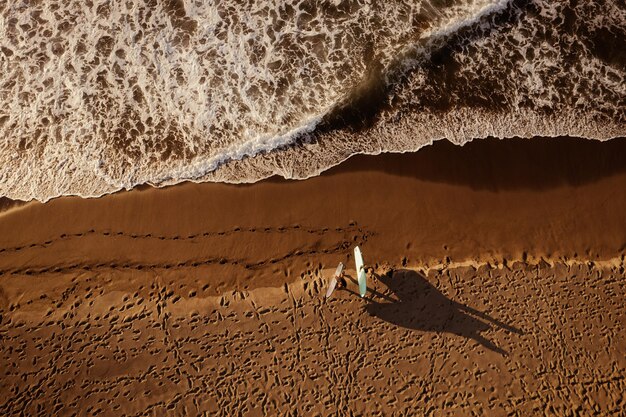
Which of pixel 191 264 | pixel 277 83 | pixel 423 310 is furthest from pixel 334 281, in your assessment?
pixel 277 83

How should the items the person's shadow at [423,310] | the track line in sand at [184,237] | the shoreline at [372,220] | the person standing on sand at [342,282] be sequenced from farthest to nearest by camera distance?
1. the track line in sand at [184,237]
2. the shoreline at [372,220]
3. the person standing on sand at [342,282]
4. the person's shadow at [423,310]

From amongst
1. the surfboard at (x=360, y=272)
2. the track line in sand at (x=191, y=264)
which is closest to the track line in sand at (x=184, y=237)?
the track line in sand at (x=191, y=264)

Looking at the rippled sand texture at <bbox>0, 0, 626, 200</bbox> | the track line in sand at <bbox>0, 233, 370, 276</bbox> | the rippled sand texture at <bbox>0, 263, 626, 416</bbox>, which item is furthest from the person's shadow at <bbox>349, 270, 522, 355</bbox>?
the rippled sand texture at <bbox>0, 0, 626, 200</bbox>

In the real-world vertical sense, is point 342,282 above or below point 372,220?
below

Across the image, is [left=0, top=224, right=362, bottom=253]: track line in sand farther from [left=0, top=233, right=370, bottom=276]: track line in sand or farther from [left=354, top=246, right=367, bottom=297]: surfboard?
[left=354, top=246, right=367, bottom=297]: surfboard

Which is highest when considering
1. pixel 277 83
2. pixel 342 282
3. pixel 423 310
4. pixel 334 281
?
pixel 277 83

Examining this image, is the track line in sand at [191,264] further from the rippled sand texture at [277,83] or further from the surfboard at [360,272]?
the rippled sand texture at [277,83]

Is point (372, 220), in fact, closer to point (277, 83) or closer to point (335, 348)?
point (335, 348)
